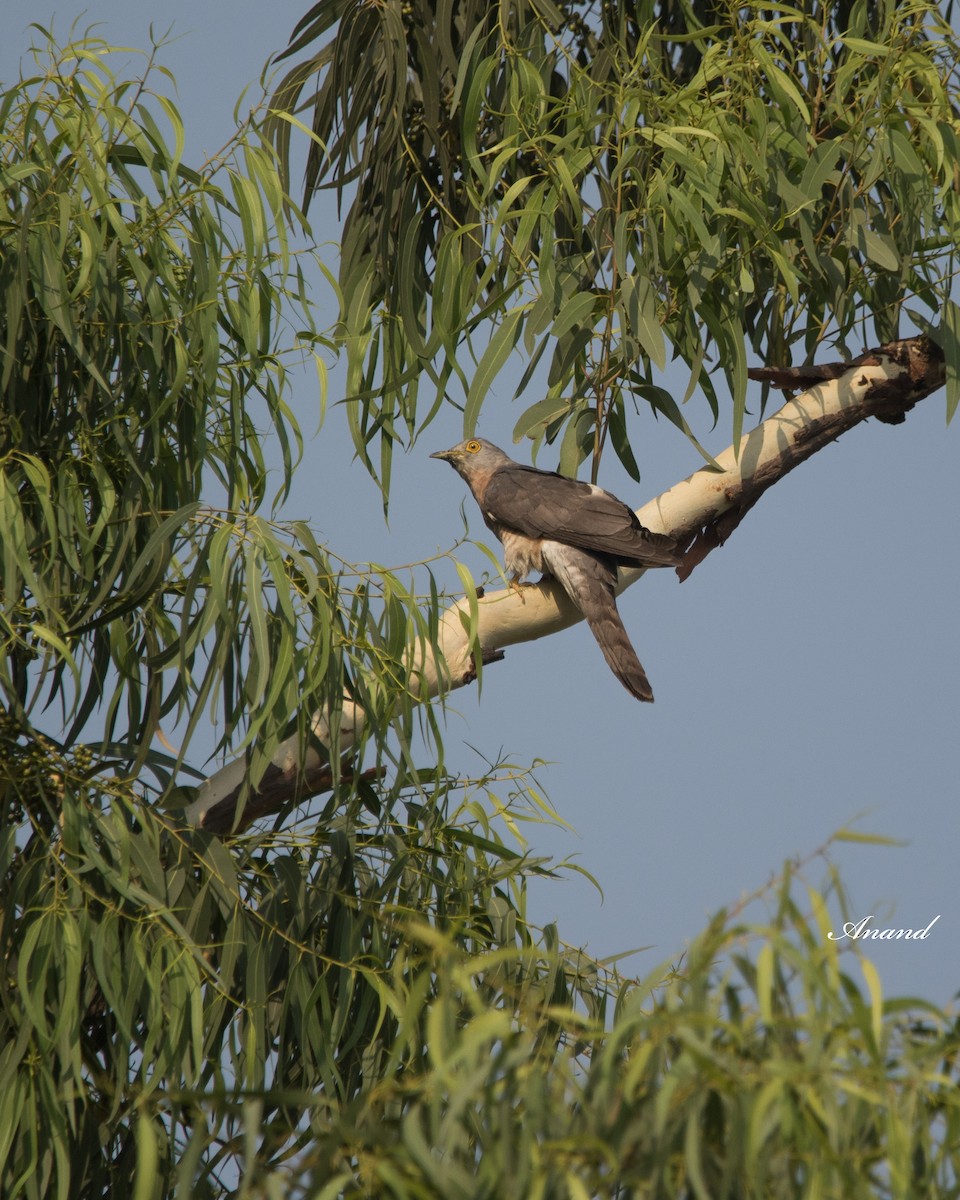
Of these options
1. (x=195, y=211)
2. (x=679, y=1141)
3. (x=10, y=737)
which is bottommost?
(x=679, y=1141)

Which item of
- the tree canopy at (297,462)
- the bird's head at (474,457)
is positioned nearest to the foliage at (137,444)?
the tree canopy at (297,462)

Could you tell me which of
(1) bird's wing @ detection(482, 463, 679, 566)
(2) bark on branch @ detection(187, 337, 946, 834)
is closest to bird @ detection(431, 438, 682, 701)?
(1) bird's wing @ detection(482, 463, 679, 566)

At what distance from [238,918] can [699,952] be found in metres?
1.65

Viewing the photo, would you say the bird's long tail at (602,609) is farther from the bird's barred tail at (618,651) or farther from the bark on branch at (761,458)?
the bark on branch at (761,458)

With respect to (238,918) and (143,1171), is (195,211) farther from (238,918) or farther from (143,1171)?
(143,1171)

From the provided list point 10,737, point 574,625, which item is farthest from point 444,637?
point 10,737

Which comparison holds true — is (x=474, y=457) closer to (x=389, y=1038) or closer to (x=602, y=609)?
(x=602, y=609)

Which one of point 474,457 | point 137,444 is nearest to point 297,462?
point 137,444

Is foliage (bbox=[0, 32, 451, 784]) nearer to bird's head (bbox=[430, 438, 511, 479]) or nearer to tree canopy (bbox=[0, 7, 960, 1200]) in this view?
tree canopy (bbox=[0, 7, 960, 1200])

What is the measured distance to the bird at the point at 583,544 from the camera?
13.0 feet

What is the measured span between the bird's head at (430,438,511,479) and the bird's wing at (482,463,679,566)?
0.23 m

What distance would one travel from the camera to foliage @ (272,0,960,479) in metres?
3.49

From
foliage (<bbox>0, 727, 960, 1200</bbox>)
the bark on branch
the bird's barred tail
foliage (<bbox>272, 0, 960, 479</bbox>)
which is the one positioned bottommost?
foliage (<bbox>0, 727, 960, 1200</bbox>)

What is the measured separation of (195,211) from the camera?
10.6ft
